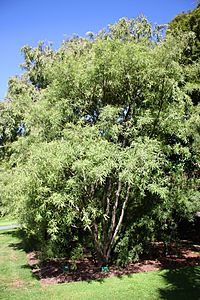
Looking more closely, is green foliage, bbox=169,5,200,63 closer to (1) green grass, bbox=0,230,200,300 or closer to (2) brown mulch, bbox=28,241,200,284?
(2) brown mulch, bbox=28,241,200,284

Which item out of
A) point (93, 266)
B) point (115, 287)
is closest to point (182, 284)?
point (115, 287)

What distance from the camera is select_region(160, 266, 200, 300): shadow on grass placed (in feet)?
21.9

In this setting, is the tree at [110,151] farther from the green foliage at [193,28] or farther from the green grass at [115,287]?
the green foliage at [193,28]

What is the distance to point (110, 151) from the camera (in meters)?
7.48

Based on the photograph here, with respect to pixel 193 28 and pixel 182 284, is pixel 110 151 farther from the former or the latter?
pixel 193 28

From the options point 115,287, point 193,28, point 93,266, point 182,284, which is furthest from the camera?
point 193,28

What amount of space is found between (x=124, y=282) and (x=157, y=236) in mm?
2856

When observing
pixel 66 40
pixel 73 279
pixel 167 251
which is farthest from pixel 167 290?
pixel 66 40

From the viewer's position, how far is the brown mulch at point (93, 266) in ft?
27.1

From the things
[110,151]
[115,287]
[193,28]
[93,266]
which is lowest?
[115,287]

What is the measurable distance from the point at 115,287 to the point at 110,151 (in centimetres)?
362

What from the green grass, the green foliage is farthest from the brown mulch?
the green foliage

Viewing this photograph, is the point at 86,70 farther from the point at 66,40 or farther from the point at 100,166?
the point at 66,40

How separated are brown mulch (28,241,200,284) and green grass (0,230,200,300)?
1.26 feet
